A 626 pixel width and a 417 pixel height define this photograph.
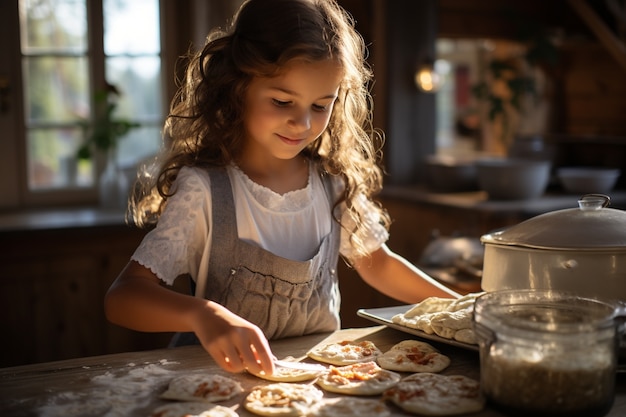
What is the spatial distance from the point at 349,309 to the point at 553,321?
2487 mm

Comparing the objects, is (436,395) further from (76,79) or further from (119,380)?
(76,79)

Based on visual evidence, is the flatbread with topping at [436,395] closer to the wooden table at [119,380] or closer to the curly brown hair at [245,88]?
the wooden table at [119,380]

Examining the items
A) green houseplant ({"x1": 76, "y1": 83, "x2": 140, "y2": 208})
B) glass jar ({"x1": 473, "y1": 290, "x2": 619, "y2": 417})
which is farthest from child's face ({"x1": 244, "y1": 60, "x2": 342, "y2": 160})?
green houseplant ({"x1": 76, "y1": 83, "x2": 140, "y2": 208})

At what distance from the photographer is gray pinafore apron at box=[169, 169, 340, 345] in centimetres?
149

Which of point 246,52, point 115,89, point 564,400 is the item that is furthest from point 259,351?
point 115,89

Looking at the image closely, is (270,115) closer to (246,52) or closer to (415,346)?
(246,52)

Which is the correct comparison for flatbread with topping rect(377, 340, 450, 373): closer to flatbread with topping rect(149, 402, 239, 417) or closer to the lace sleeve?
flatbread with topping rect(149, 402, 239, 417)

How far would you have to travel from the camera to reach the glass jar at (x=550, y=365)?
3.12 feet

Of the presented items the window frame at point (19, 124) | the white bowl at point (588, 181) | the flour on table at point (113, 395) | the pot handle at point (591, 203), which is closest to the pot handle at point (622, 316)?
the pot handle at point (591, 203)

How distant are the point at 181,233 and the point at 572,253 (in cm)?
71

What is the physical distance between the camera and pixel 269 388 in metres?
1.08

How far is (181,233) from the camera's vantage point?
1.45 metres

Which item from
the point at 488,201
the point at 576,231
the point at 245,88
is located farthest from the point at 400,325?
the point at 488,201

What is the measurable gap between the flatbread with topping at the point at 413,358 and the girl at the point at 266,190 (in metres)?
0.29
